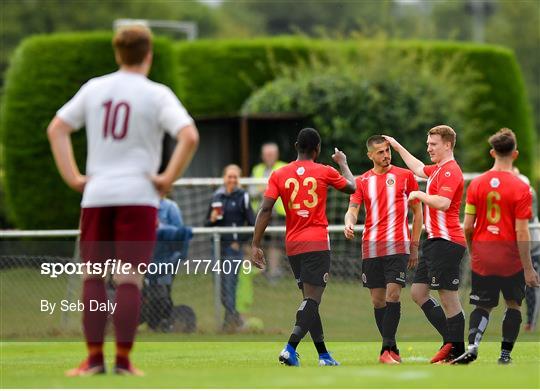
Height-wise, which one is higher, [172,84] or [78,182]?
[172,84]

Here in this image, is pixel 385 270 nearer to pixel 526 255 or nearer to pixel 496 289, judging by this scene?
pixel 496 289

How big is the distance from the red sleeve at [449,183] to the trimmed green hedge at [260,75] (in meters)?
14.9

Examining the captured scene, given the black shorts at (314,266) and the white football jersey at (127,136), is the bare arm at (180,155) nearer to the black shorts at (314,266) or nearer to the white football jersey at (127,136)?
the white football jersey at (127,136)

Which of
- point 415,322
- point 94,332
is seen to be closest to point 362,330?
point 415,322

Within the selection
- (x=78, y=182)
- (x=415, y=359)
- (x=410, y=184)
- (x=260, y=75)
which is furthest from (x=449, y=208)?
(x=260, y=75)

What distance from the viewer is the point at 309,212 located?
11766 mm

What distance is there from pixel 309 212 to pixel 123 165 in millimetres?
3418

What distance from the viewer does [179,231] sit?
15.4 meters

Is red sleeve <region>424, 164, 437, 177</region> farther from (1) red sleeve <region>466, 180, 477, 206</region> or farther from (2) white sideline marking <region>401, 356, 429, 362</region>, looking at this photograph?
(2) white sideline marking <region>401, 356, 429, 362</region>

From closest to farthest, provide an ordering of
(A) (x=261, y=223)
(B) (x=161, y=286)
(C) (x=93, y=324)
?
(C) (x=93, y=324)
(A) (x=261, y=223)
(B) (x=161, y=286)

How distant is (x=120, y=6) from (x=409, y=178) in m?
54.5

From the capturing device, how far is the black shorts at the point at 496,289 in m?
11.3

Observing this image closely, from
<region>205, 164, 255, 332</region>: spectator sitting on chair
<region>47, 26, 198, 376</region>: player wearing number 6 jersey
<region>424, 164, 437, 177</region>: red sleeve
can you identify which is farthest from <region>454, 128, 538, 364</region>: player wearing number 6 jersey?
<region>205, 164, 255, 332</region>: spectator sitting on chair

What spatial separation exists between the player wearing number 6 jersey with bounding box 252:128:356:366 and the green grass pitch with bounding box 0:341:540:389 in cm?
58
